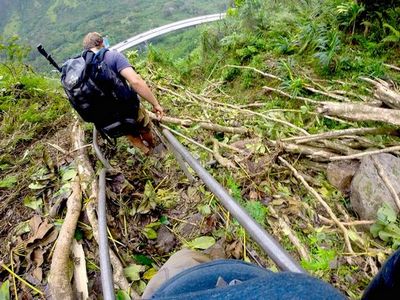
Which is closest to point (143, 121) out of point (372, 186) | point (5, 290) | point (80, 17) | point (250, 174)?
point (250, 174)

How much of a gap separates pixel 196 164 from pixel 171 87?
4.79 metres

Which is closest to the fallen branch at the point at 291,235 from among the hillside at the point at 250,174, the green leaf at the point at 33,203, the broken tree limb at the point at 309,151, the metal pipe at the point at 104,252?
the hillside at the point at 250,174

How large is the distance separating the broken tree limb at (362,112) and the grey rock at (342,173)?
516 millimetres

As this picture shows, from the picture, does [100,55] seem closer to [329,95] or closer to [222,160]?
[222,160]

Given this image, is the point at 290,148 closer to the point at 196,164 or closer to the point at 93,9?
the point at 196,164

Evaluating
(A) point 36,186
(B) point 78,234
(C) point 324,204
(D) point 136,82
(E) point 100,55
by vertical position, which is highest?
(E) point 100,55

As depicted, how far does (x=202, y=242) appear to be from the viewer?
2.81 metres

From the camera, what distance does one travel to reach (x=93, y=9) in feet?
290

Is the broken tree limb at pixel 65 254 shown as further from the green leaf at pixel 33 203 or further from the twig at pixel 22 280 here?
the green leaf at pixel 33 203

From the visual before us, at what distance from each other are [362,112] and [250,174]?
142 cm

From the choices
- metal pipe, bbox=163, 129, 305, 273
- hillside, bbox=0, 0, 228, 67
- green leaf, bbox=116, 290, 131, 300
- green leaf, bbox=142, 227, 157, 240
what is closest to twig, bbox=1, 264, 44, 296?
green leaf, bbox=116, 290, 131, 300

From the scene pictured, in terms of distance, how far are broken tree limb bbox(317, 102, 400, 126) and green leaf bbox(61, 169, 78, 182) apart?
301 cm

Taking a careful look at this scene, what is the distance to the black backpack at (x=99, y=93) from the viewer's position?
3.56 metres

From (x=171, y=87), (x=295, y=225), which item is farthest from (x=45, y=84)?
(x=295, y=225)
